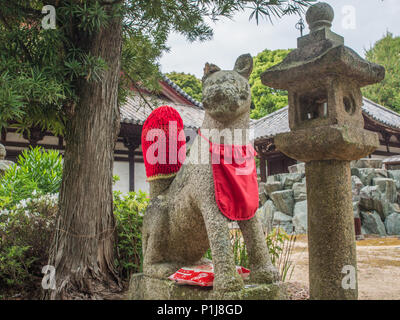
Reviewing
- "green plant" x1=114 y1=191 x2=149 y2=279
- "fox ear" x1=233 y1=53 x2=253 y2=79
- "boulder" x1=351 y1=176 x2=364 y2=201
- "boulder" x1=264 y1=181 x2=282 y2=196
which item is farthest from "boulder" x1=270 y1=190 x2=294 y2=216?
"fox ear" x1=233 y1=53 x2=253 y2=79

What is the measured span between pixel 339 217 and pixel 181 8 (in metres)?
2.83

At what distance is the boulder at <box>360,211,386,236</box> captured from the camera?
29.1 feet

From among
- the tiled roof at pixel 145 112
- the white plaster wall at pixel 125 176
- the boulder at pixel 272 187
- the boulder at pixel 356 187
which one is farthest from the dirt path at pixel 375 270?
the white plaster wall at pixel 125 176

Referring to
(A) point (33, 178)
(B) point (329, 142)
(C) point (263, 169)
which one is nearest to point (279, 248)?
(B) point (329, 142)

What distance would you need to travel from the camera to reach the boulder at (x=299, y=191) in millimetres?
10060

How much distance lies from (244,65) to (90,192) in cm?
181

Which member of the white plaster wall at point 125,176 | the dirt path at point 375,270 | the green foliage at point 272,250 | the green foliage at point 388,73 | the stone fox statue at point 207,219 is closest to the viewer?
the stone fox statue at point 207,219

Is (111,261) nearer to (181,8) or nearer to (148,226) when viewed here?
(148,226)

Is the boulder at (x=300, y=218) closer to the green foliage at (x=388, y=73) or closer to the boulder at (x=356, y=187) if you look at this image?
the boulder at (x=356, y=187)

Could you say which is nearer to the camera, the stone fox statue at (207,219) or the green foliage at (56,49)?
the stone fox statue at (207,219)

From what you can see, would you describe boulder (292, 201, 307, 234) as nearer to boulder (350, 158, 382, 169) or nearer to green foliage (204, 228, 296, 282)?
boulder (350, 158, 382, 169)

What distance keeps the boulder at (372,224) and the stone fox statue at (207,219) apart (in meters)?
7.92

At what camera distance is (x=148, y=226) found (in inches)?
101

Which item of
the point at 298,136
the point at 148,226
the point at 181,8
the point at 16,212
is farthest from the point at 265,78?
the point at 16,212
